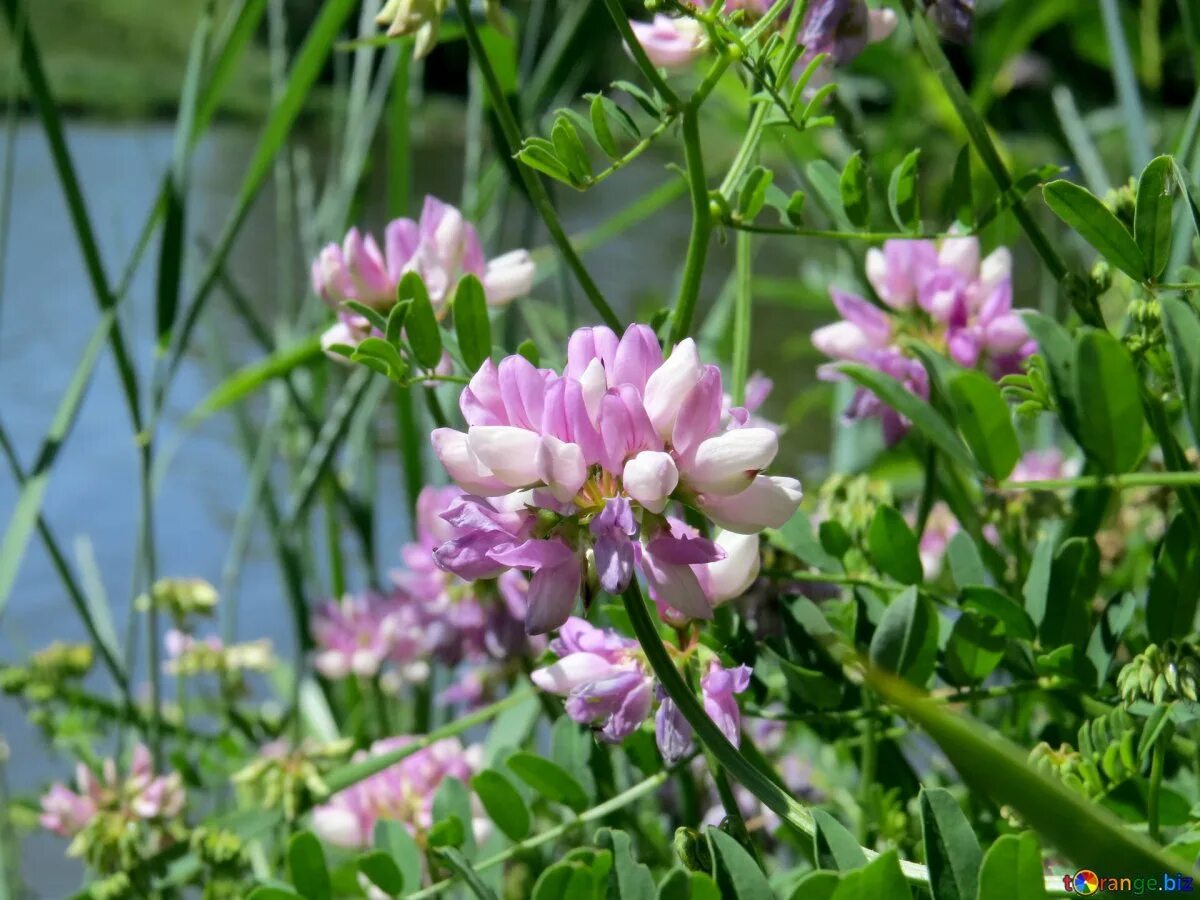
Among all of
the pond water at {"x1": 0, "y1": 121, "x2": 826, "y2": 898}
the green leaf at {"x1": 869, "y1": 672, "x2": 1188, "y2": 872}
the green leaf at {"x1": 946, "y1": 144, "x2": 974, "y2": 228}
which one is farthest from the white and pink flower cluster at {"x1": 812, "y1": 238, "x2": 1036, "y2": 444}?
the pond water at {"x1": 0, "y1": 121, "x2": 826, "y2": 898}

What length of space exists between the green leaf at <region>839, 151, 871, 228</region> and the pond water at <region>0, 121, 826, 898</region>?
54 centimetres

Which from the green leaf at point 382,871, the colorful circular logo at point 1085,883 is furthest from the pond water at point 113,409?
the colorful circular logo at point 1085,883

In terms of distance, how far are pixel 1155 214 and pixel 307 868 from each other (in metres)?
0.26

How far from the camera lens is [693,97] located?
31cm

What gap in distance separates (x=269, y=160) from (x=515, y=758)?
280 mm

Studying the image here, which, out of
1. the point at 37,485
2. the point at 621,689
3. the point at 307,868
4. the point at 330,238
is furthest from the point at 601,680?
the point at 330,238

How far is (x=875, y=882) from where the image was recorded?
0.68 ft

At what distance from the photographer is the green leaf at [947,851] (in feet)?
0.73

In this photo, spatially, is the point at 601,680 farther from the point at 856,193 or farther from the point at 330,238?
the point at 330,238

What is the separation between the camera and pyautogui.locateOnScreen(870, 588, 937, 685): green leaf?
314mm

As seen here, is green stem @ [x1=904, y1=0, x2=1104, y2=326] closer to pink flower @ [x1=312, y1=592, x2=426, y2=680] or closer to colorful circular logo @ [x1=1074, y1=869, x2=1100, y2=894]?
colorful circular logo @ [x1=1074, y1=869, x2=1100, y2=894]

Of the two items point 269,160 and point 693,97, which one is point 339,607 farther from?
point 693,97

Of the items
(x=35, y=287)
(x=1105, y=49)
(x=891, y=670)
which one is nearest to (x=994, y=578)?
(x=891, y=670)

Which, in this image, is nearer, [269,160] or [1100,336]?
[1100,336]
